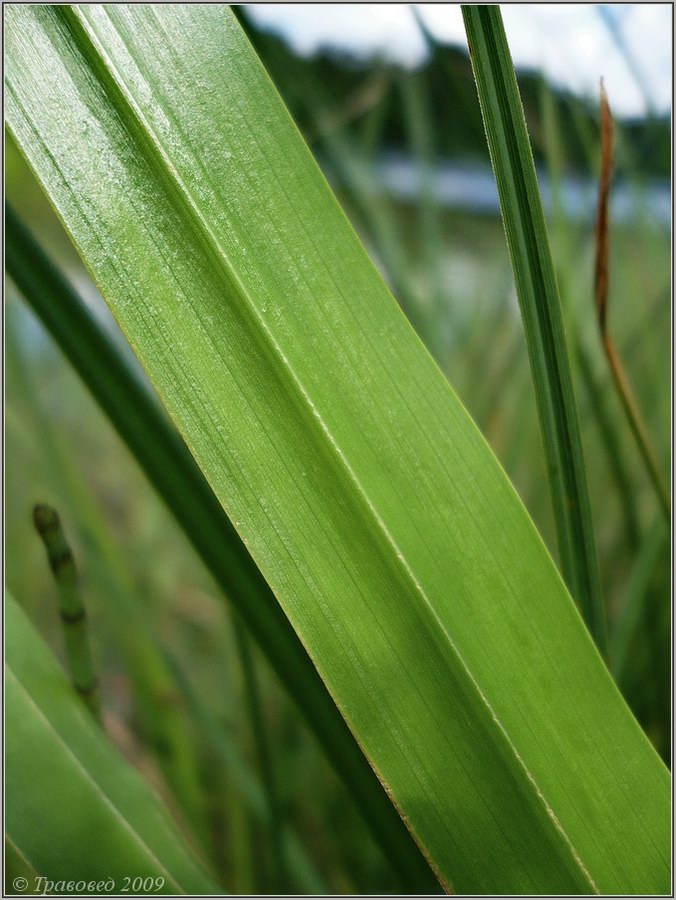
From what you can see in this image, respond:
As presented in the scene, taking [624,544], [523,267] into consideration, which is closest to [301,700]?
[523,267]

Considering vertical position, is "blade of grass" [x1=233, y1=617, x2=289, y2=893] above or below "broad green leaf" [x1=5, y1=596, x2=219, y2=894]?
below

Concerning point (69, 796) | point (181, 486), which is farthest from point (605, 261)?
point (69, 796)

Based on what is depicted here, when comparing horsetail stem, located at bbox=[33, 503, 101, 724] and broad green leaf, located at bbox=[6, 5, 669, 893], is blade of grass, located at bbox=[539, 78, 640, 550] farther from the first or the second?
horsetail stem, located at bbox=[33, 503, 101, 724]

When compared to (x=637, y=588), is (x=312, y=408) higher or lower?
higher

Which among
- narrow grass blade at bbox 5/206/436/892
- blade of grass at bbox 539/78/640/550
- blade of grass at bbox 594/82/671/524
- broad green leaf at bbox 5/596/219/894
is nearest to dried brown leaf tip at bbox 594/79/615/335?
blade of grass at bbox 594/82/671/524

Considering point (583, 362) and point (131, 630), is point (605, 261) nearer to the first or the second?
point (583, 362)

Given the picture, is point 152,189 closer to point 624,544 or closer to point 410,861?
point 410,861
